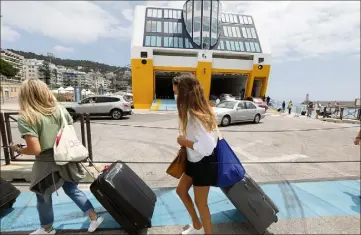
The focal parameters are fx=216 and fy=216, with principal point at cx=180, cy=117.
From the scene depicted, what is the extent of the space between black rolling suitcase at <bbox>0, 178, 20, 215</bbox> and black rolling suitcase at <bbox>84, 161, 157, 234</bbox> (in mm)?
1469

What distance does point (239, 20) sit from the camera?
30.4m

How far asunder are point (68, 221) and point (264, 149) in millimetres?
5673

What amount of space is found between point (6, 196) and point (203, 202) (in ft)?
8.44

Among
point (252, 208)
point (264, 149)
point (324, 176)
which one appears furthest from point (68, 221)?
point (264, 149)

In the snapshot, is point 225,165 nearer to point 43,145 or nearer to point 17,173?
point 43,145

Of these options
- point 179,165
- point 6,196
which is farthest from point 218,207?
point 6,196

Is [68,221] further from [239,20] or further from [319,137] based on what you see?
[239,20]

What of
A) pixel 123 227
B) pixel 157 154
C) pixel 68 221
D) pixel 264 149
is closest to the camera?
pixel 123 227

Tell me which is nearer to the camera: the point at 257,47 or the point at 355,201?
the point at 355,201

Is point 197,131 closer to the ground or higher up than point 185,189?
higher up

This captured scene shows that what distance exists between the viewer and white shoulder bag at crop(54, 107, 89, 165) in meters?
2.02

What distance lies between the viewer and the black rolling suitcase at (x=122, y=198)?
221 centimetres

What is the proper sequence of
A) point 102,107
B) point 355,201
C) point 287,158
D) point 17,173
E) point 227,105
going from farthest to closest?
point 102,107 < point 227,105 < point 287,158 < point 17,173 < point 355,201

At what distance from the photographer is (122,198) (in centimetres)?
223
